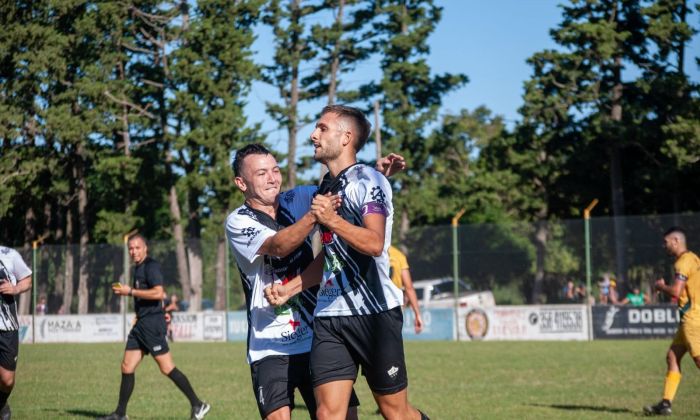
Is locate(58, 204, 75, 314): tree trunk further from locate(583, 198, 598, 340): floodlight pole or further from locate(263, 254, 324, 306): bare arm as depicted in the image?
locate(263, 254, 324, 306): bare arm

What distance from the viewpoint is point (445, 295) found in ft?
102

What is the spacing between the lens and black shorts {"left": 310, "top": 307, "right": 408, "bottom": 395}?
5594 mm

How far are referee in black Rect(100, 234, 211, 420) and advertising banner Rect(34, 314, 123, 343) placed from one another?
2073 cm

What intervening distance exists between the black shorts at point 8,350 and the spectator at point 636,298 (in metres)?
21.0

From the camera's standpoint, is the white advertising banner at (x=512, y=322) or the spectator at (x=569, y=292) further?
the spectator at (x=569, y=292)

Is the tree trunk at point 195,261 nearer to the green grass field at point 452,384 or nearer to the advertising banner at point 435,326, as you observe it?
the advertising banner at point 435,326

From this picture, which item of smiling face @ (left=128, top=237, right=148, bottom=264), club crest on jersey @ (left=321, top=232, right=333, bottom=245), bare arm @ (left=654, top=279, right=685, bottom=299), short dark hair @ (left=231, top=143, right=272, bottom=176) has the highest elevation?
short dark hair @ (left=231, top=143, right=272, bottom=176)

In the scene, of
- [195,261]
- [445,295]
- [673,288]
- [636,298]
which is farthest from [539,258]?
[673,288]

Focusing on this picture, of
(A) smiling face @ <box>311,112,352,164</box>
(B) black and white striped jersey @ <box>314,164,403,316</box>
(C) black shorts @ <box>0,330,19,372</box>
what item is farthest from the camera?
(C) black shorts @ <box>0,330,19,372</box>

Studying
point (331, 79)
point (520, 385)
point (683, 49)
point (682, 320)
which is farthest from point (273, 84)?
point (682, 320)

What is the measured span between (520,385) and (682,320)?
4.25 metres

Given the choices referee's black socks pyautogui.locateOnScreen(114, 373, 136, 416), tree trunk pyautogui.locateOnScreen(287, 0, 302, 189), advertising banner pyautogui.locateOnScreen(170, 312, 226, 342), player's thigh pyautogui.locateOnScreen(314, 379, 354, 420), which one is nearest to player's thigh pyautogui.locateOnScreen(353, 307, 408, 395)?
player's thigh pyautogui.locateOnScreen(314, 379, 354, 420)

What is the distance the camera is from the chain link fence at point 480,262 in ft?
93.4

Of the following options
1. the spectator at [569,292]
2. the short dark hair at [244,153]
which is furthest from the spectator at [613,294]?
the short dark hair at [244,153]
